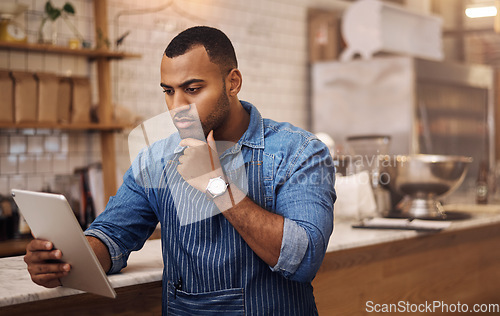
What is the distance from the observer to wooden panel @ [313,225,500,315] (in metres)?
2.05

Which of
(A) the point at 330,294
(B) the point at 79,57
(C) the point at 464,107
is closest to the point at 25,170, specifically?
(B) the point at 79,57

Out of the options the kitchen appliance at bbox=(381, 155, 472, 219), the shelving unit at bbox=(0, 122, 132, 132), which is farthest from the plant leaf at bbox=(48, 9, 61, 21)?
the kitchen appliance at bbox=(381, 155, 472, 219)

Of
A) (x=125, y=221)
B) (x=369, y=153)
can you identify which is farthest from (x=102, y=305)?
(x=369, y=153)

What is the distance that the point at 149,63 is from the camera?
368 centimetres

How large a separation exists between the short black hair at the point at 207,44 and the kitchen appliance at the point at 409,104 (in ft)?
8.18

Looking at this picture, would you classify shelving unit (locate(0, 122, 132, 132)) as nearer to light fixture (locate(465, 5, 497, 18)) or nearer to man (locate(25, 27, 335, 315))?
man (locate(25, 27, 335, 315))

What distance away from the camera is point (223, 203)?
1212mm

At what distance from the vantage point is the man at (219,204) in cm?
121

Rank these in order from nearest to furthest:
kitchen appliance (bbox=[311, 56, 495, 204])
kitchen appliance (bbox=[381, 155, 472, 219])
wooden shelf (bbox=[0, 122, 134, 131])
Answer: kitchen appliance (bbox=[381, 155, 472, 219]) < wooden shelf (bbox=[0, 122, 134, 131]) < kitchen appliance (bbox=[311, 56, 495, 204])

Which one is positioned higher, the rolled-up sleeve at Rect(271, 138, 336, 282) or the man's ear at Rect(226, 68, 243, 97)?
the man's ear at Rect(226, 68, 243, 97)

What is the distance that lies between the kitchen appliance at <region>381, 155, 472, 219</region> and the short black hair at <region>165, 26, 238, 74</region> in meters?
1.54

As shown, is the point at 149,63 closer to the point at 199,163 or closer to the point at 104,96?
the point at 104,96

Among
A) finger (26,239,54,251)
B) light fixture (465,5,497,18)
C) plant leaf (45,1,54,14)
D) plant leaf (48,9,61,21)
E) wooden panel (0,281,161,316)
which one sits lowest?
wooden panel (0,281,161,316)

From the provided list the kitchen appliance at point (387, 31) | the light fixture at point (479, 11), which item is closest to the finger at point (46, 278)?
the kitchen appliance at point (387, 31)
